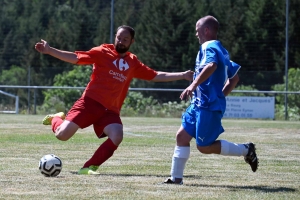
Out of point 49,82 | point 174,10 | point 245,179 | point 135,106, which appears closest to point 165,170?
point 245,179

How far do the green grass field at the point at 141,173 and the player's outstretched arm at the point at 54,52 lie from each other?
3.97 feet

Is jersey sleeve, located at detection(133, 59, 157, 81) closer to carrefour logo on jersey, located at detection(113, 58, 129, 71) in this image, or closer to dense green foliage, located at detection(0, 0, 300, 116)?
carrefour logo on jersey, located at detection(113, 58, 129, 71)

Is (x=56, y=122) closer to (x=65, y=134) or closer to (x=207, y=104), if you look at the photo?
(x=65, y=134)

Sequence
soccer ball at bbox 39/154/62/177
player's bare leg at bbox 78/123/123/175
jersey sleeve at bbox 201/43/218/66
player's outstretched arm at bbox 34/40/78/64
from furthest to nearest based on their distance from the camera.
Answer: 1. player's bare leg at bbox 78/123/123/175
2. player's outstretched arm at bbox 34/40/78/64
3. soccer ball at bbox 39/154/62/177
4. jersey sleeve at bbox 201/43/218/66

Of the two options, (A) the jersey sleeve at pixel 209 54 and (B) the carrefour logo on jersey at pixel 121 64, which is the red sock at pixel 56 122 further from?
(A) the jersey sleeve at pixel 209 54

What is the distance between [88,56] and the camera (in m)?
7.90

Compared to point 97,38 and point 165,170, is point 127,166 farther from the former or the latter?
point 97,38

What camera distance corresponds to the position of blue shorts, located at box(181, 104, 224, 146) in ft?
22.2

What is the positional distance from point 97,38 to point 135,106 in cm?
1209

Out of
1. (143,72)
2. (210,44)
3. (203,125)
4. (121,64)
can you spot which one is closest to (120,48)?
(121,64)

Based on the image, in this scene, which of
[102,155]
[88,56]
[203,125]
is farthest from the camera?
[88,56]

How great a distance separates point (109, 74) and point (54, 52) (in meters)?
0.73

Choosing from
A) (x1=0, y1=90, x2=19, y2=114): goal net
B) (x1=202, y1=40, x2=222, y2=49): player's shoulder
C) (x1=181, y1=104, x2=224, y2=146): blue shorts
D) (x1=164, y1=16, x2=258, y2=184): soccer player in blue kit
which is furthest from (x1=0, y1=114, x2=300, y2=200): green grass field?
(x1=0, y1=90, x2=19, y2=114): goal net

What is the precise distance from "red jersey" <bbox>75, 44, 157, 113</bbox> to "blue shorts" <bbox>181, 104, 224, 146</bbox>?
1.32m
